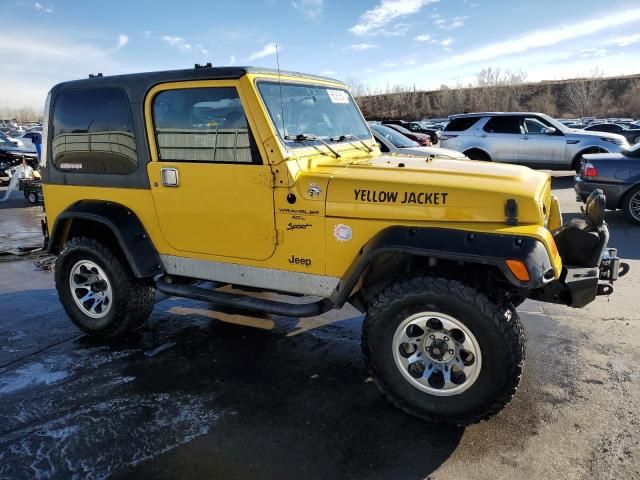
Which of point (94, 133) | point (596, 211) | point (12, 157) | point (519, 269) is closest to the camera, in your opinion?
point (519, 269)

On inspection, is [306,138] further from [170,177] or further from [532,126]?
[532,126]

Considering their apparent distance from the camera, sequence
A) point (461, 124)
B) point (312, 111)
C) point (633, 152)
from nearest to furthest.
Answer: point (312, 111)
point (633, 152)
point (461, 124)

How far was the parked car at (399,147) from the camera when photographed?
9.44 m

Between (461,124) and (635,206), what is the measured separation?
611cm

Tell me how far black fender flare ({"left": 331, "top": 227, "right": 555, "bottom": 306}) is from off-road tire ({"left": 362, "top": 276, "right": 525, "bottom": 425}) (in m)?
0.19

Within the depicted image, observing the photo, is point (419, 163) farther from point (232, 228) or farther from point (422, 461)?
point (422, 461)

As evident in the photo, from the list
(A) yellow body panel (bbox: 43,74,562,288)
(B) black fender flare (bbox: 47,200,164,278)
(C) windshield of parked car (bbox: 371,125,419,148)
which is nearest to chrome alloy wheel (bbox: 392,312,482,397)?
(A) yellow body panel (bbox: 43,74,562,288)

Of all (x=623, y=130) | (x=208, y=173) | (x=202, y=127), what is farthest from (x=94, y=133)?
(x=623, y=130)

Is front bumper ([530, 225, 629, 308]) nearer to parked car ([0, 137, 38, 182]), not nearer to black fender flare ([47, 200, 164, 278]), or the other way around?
black fender flare ([47, 200, 164, 278])

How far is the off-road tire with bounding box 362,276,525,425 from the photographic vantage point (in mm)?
2811

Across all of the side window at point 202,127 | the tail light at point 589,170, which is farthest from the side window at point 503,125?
the side window at point 202,127

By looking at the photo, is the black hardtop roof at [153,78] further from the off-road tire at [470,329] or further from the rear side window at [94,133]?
the off-road tire at [470,329]

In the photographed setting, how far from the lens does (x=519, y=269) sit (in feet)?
8.87

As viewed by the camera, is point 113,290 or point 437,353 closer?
point 437,353
